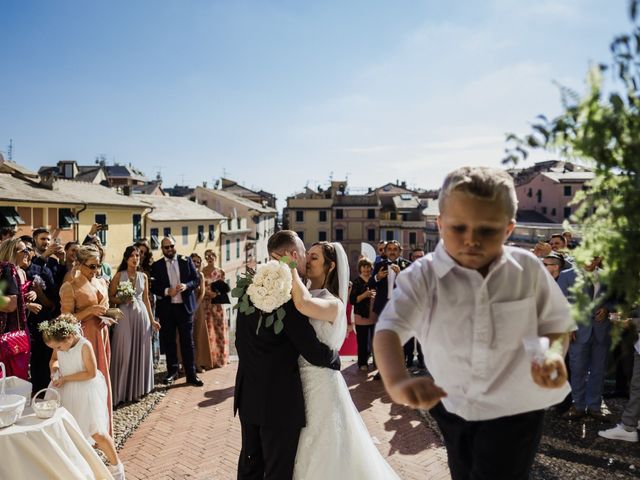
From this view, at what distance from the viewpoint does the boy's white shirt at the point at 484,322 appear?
5.27 ft

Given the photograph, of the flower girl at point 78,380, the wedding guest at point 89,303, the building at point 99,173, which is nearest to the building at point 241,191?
the building at point 99,173

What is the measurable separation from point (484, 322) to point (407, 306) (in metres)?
0.26

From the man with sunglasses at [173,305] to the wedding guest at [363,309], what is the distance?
281 cm

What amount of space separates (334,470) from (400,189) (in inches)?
2474

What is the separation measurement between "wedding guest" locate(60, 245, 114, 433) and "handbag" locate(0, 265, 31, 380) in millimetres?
485

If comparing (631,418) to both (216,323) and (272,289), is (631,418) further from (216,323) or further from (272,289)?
(216,323)

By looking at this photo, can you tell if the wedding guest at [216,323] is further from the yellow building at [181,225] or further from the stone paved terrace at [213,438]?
the yellow building at [181,225]

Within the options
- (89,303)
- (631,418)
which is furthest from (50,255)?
(631,418)

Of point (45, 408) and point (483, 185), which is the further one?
point (45, 408)

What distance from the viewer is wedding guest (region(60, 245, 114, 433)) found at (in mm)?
5129

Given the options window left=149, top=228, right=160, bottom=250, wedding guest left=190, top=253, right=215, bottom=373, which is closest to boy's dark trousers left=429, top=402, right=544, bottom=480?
wedding guest left=190, top=253, right=215, bottom=373

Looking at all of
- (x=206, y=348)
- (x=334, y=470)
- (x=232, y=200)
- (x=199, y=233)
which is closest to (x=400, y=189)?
(x=232, y=200)

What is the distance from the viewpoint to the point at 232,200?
48.9 metres

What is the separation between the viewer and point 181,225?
3759cm
